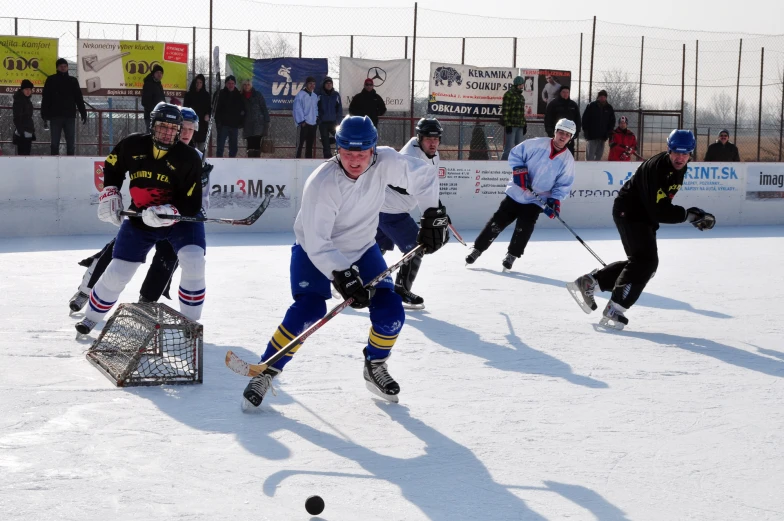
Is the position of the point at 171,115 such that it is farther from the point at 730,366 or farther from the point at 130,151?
the point at 730,366

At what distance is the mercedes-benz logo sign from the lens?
12857mm

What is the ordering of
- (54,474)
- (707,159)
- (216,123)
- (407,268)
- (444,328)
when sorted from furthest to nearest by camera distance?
(707,159), (216,123), (407,268), (444,328), (54,474)

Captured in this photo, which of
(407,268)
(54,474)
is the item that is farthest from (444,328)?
(54,474)

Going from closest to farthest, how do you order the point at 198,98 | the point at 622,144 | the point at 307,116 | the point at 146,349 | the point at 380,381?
the point at 380,381, the point at 146,349, the point at 198,98, the point at 307,116, the point at 622,144

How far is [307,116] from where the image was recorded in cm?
1178

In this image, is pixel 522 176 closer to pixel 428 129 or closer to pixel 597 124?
pixel 428 129

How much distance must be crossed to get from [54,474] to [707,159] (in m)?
11.6

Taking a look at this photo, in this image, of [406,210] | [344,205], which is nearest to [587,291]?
[406,210]

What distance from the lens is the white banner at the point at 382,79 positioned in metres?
12.7

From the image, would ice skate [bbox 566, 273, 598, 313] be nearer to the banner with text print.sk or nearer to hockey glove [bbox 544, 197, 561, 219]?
hockey glove [bbox 544, 197, 561, 219]

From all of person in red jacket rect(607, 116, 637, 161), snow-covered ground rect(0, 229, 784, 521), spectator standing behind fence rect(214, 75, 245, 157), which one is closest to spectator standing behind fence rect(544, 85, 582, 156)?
person in red jacket rect(607, 116, 637, 161)

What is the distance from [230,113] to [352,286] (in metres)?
8.23

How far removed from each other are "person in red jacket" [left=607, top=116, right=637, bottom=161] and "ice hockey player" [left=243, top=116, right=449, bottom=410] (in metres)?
8.99

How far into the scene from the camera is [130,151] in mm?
4766
